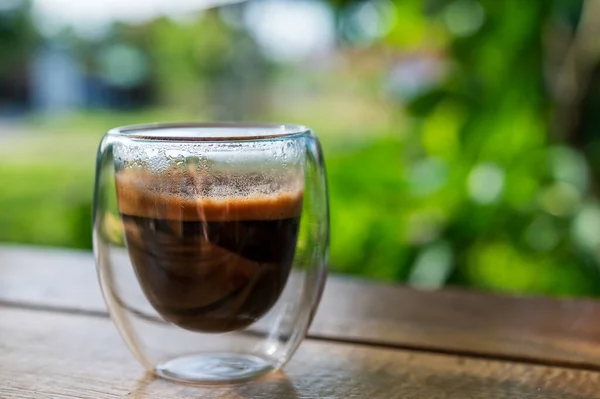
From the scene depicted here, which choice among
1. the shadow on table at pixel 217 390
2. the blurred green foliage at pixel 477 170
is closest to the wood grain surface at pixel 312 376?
the shadow on table at pixel 217 390

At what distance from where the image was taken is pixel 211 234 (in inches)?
17.5

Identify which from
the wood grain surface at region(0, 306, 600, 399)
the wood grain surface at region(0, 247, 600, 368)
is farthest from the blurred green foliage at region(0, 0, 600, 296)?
the wood grain surface at region(0, 306, 600, 399)

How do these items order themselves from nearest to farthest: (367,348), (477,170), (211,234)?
(211,234) → (367,348) → (477,170)

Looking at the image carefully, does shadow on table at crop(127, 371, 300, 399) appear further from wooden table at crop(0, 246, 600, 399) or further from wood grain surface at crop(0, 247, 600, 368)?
wood grain surface at crop(0, 247, 600, 368)

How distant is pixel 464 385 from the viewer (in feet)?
1.57

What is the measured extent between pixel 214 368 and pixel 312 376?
2.7 inches

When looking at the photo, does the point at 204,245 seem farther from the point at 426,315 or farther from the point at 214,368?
the point at 426,315

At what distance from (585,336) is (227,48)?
5.21 feet

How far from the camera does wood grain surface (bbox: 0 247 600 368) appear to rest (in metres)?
0.56

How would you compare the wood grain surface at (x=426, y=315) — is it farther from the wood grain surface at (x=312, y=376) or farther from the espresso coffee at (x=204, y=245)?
the espresso coffee at (x=204, y=245)

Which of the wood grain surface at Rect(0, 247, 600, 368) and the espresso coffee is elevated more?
the espresso coffee

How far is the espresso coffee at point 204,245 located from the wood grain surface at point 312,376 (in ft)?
0.16

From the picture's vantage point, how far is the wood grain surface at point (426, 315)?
562 millimetres

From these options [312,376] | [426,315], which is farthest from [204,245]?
[426,315]
